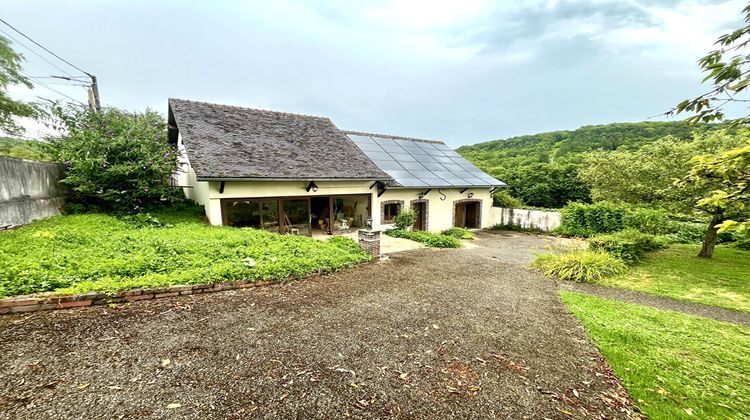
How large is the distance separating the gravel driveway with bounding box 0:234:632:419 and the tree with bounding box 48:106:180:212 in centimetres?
709

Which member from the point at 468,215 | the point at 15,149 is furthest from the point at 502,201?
the point at 15,149

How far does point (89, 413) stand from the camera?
2270 millimetres

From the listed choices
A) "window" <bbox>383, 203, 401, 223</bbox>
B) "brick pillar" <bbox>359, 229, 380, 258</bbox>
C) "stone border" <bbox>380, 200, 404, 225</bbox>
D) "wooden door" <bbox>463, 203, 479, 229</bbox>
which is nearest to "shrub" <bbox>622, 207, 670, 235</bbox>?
"wooden door" <bbox>463, 203, 479, 229</bbox>

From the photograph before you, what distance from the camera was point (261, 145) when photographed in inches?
443

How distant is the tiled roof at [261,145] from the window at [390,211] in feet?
6.45

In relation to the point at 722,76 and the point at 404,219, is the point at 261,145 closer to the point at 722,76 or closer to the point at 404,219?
the point at 404,219

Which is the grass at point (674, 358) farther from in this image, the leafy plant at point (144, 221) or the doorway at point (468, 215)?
the leafy plant at point (144, 221)

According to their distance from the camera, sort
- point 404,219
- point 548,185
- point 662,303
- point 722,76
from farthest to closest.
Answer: point 548,185
point 404,219
point 662,303
point 722,76

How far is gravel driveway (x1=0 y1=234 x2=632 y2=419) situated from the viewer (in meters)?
2.51

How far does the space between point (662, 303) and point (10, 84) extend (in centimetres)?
2397

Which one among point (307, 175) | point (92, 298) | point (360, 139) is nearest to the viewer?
point (92, 298)

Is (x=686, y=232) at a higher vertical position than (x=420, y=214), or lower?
lower

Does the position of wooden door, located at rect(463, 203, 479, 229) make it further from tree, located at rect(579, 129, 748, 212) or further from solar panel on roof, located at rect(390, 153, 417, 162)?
tree, located at rect(579, 129, 748, 212)

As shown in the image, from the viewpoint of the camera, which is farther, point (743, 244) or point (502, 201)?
point (502, 201)
